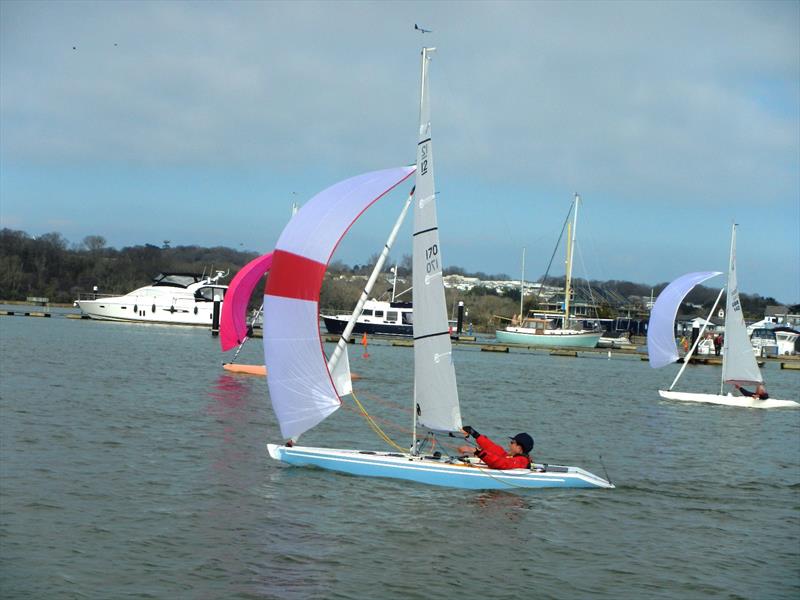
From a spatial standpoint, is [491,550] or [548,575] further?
[491,550]

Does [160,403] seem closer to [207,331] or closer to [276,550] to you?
[276,550]

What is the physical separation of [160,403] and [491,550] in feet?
46.4

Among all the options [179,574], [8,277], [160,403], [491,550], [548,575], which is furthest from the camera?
[8,277]

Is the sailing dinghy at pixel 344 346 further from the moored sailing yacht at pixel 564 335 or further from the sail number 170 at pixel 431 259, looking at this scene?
the moored sailing yacht at pixel 564 335

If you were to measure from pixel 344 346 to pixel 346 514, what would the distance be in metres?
2.94

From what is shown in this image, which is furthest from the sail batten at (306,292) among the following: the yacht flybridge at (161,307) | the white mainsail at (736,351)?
the yacht flybridge at (161,307)

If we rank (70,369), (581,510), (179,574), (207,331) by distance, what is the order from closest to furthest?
1. (179,574)
2. (581,510)
3. (70,369)
4. (207,331)

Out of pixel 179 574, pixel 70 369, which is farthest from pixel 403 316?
pixel 179 574

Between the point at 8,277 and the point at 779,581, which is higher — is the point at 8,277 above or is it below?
above

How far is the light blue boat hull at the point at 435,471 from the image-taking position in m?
14.9

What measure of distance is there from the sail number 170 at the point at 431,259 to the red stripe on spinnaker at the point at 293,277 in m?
1.59

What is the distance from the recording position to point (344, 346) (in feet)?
49.8

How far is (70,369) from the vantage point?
31.8 meters

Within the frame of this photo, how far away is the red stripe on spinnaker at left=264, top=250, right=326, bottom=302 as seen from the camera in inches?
566
